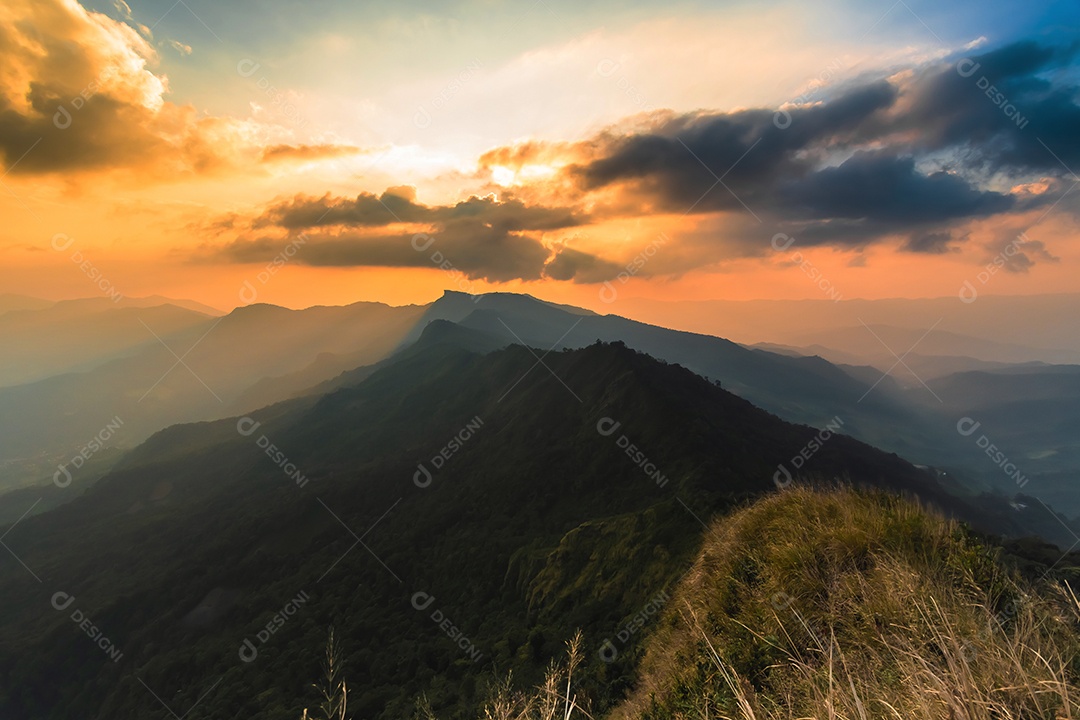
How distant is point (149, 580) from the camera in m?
60.0

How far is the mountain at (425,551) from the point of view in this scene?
90.3ft

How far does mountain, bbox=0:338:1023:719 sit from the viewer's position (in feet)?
90.3

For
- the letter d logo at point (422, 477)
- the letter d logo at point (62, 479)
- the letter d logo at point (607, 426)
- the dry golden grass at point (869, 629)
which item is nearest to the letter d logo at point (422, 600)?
the letter d logo at point (422, 477)

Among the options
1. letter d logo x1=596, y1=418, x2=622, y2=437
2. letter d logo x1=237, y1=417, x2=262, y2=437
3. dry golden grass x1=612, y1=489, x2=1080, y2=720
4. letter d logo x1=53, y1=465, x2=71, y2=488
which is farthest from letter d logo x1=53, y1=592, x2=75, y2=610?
letter d logo x1=53, y1=465, x2=71, y2=488

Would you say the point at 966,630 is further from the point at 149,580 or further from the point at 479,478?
the point at 149,580

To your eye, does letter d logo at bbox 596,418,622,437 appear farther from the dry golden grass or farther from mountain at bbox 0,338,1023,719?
the dry golden grass

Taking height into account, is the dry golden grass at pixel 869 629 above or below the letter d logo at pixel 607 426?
above

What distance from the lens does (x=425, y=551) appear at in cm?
4669

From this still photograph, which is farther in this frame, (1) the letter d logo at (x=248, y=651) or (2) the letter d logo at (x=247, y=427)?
(2) the letter d logo at (x=247, y=427)

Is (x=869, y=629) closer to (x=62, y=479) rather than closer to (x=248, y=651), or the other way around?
(x=248, y=651)

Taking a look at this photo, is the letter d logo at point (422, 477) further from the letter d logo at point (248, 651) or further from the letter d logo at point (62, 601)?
the letter d logo at point (62, 601)

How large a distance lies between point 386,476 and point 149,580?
105 ft

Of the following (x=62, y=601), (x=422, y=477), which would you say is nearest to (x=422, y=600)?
(x=422, y=477)

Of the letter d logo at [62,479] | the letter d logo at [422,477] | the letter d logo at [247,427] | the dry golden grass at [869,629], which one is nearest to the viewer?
the dry golden grass at [869,629]
